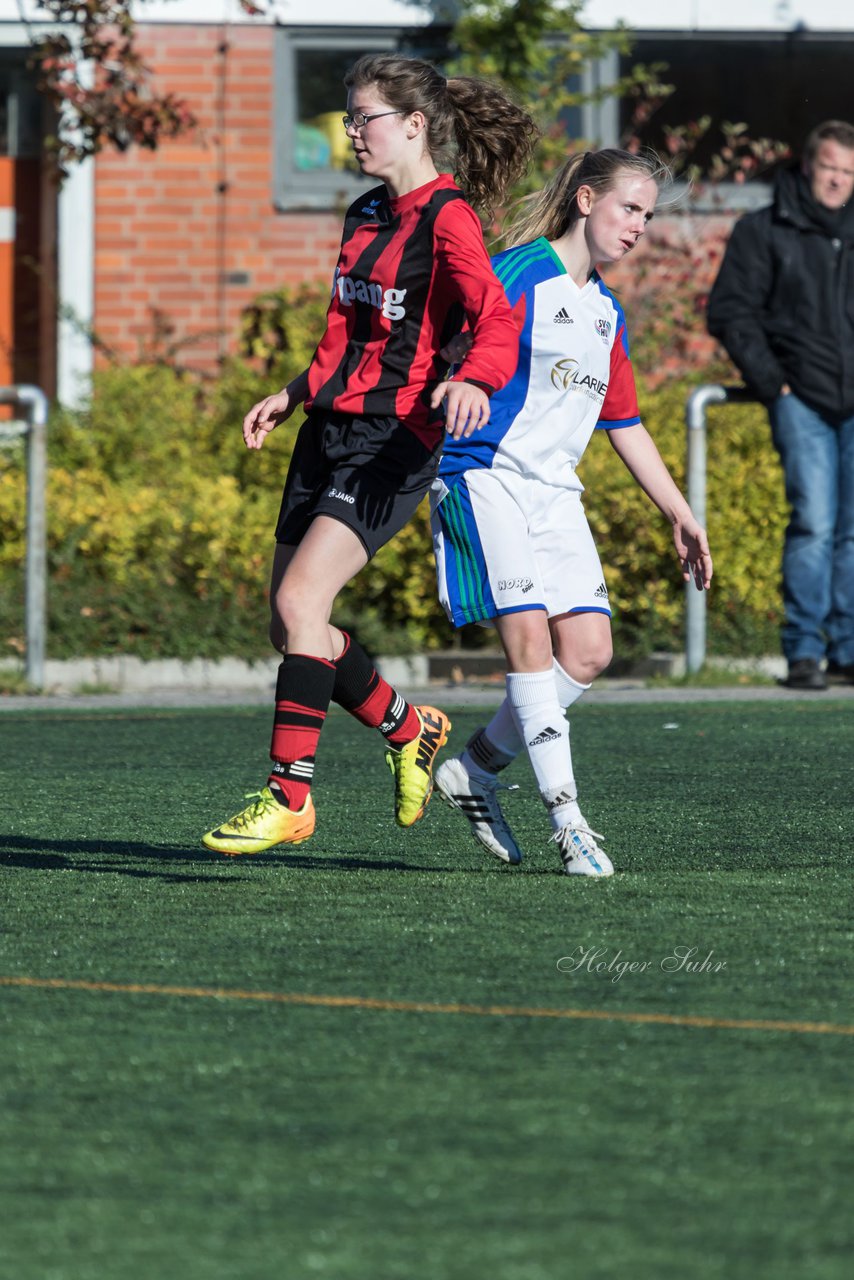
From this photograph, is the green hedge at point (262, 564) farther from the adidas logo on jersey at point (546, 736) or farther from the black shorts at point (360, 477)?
the adidas logo on jersey at point (546, 736)

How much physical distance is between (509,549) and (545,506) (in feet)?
0.61

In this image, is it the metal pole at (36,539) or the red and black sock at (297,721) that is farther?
the metal pole at (36,539)

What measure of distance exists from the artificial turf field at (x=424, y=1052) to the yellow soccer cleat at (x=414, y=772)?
13 cm

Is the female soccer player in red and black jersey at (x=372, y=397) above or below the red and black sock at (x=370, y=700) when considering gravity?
above

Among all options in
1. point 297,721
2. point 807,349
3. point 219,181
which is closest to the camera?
point 297,721

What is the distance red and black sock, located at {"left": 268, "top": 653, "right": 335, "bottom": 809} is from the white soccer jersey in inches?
20.6

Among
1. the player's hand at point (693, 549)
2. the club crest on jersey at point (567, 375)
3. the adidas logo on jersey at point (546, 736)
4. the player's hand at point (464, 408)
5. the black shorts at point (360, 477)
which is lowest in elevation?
the adidas logo on jersey at point (546, 736)

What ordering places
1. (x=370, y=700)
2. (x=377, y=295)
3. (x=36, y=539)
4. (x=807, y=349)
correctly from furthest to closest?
(x=36, y=539), (x=807, y=349), (x=370, y=700), (x=377, y=295)

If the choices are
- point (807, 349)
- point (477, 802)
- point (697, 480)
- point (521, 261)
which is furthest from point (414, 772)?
point (697, 480)

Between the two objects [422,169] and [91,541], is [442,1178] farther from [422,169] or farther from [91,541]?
[91,541]

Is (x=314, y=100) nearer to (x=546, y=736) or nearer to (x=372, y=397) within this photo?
(x=372, y=397)

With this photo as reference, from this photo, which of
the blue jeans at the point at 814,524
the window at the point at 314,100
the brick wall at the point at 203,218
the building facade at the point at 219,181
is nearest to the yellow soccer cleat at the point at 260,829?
the blue jeans at the point at 814,524

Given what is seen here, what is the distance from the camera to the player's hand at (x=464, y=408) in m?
4.26

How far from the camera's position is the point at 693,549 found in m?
5.03
